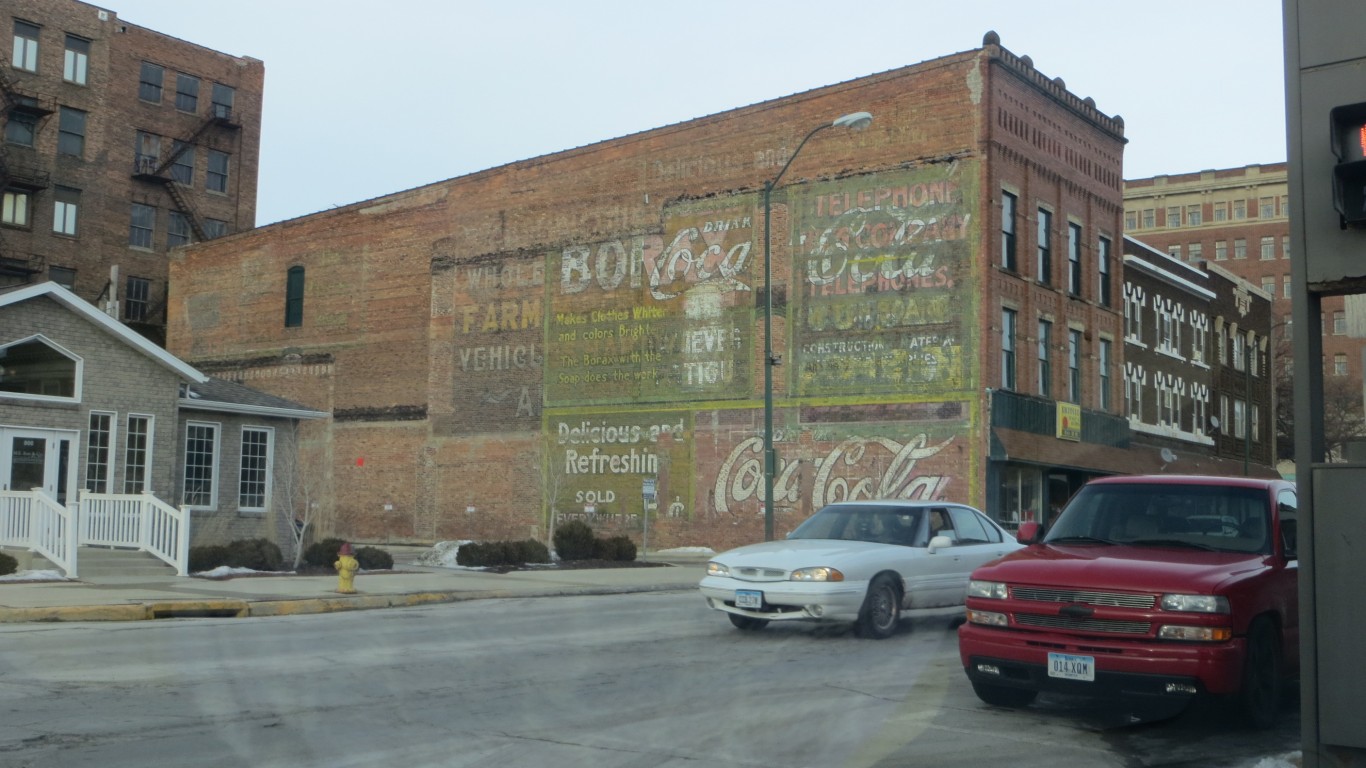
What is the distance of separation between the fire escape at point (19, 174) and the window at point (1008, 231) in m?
40.0

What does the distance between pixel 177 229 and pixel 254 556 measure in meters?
41.3

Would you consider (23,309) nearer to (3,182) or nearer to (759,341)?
(759,341)

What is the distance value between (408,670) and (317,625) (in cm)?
449

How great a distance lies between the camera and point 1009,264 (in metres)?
35.6

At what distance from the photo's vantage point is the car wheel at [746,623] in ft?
47.1

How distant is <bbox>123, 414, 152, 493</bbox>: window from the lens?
26.8m

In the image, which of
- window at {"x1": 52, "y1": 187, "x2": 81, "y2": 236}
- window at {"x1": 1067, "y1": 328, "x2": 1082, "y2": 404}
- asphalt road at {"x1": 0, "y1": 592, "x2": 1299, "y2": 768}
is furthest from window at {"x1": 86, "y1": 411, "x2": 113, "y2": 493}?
window at {"x1": 52, "y1": 187, "x2": 81, "y2": 236}

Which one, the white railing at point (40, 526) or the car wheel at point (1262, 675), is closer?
the car wheel at point (1262, 675)

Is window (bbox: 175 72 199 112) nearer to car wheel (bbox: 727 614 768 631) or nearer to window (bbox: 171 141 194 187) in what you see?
window (bbox: 171 141 194 187)

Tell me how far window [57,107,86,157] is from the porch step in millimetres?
39850

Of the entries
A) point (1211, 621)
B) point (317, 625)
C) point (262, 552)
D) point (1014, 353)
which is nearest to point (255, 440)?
point (262, 552)

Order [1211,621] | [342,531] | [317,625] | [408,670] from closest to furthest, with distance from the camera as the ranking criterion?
[1211,621]
[408,670]
[317,625]
[342,531]

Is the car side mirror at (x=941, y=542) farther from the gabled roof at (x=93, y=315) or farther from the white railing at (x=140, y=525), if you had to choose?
the gabled roof at (x=93, y=315)

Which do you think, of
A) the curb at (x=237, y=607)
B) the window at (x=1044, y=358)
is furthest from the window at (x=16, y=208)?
the curb at (x=237, y=607)
